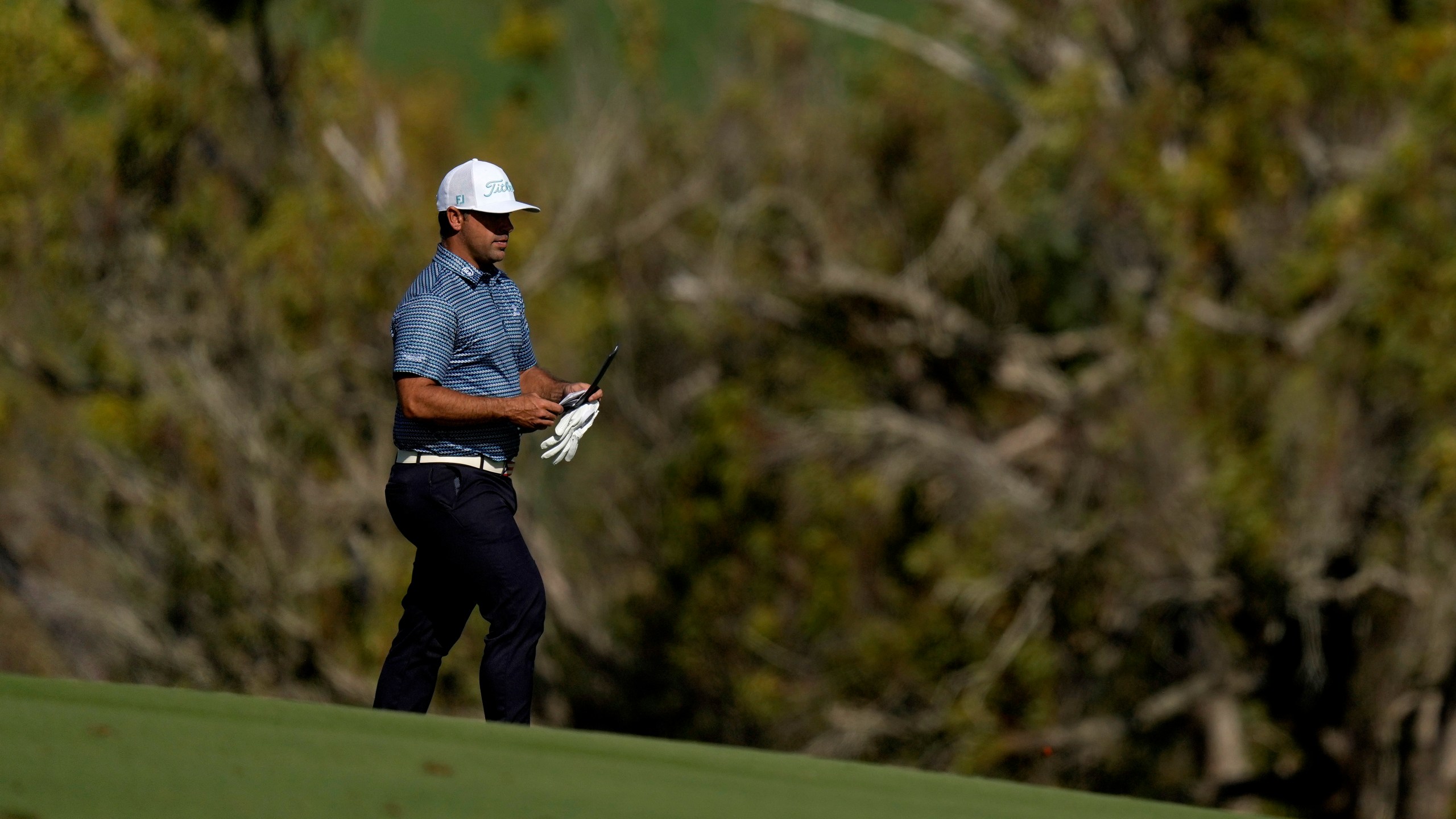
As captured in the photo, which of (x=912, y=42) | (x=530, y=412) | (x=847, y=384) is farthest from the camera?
(x=912, y=42)

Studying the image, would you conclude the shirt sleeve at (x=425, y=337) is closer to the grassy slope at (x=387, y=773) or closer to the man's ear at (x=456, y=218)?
the man's ear at (x=456, y=218)

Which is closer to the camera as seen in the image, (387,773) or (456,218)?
(387,773)

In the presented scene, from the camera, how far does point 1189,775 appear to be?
17.2 metres

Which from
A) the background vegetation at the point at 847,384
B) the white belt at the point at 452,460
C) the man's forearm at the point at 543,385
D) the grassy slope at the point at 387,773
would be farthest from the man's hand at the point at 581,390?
the background vegetation at the point at 847,384

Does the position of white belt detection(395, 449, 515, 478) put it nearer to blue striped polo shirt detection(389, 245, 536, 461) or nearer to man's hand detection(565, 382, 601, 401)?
blue striped polo shirt detection(389, 245, 536, 461)

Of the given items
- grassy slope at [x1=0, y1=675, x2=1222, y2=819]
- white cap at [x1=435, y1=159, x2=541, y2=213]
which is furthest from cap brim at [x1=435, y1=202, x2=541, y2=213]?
grassy slope at [x1=0, y1=675, x2=1222, y2=819]

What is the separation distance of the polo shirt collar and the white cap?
0.13 metres

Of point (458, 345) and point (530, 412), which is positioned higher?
point (458, 345)

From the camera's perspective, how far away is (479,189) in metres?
4.68

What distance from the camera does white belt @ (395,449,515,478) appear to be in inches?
186

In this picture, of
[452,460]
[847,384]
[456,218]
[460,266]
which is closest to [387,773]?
[452,460]

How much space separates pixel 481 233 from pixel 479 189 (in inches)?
4.9

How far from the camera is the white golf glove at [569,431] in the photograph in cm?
479

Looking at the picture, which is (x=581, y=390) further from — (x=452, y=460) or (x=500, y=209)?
(x=500, y=209)
